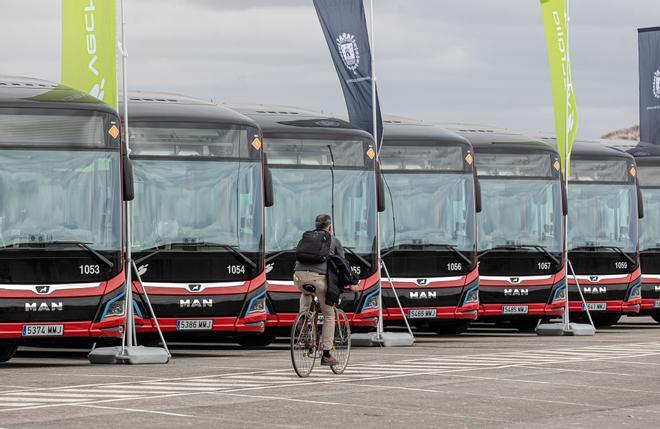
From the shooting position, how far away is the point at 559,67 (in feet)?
90.3

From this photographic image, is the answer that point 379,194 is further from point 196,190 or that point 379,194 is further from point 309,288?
point 309,288

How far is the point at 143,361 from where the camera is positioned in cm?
1928

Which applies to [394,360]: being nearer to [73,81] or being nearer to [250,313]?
[250,313]

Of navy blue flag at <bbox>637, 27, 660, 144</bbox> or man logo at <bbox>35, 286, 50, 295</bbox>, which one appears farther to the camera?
navy blue flag at <bbox>637, 27, 660, 144</bbox>

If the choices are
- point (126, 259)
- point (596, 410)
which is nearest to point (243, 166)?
point (126, 259)

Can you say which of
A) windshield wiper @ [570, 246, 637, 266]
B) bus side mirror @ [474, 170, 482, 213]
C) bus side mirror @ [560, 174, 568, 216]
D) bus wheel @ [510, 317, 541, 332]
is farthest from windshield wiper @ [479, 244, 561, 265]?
bus wheel @ [510, 317, 541, 332]

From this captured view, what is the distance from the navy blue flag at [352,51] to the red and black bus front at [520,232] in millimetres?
4748

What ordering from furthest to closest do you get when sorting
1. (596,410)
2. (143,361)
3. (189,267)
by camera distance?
(189,267) < (143,361) < (596,410)

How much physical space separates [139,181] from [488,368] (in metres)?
5.71

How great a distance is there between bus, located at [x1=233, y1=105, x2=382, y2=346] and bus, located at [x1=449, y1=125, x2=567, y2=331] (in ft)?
15.6

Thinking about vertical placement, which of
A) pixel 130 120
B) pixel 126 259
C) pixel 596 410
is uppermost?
pixel 130 120

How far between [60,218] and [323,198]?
5445 millimetres

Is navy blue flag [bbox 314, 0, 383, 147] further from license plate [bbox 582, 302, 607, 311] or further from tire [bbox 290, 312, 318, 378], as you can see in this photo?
tire [bbox 290, 312, 318, 378]

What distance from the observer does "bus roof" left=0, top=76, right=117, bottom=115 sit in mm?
19125
